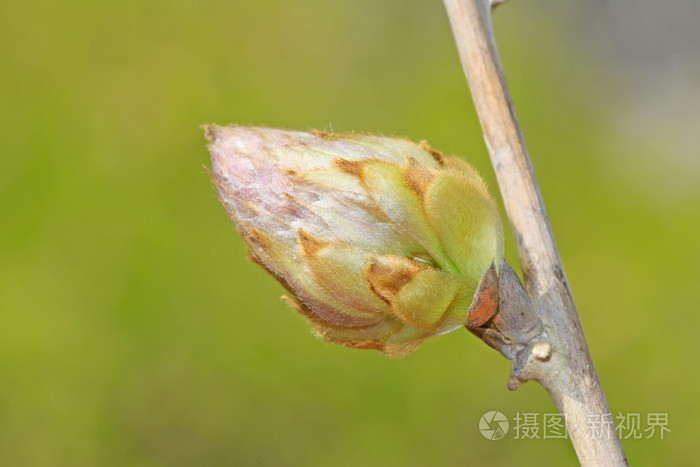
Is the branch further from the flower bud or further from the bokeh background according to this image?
the bokeh background

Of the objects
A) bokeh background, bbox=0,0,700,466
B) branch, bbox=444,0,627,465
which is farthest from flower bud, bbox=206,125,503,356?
bokeh background, bbox=0,0,700,466

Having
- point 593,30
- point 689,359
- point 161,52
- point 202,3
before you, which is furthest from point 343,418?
→ point 593,30

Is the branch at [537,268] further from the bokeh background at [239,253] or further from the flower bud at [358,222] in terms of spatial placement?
the bokeh background at [239,253]

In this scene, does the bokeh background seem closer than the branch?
No

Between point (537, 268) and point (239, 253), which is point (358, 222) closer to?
point (537, 268)

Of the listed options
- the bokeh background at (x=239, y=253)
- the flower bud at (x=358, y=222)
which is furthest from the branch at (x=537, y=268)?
the bokeh background at (x=239, y=253)
